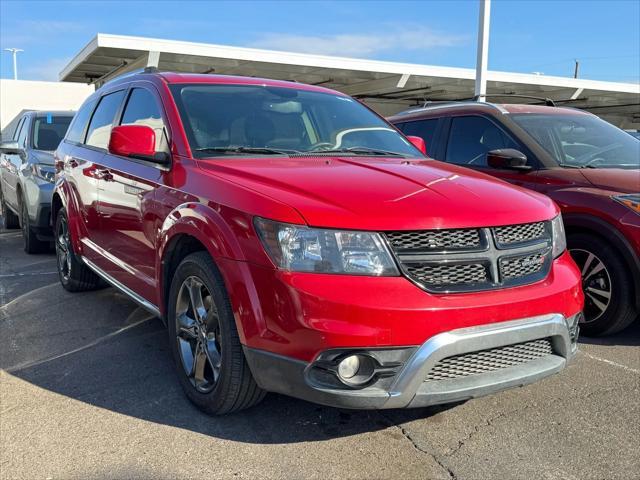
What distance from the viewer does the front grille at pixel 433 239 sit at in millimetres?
2600

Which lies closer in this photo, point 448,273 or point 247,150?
point 448,273

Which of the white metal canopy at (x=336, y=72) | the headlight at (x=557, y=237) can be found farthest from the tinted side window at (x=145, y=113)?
the white metal canopy at (x=336, y=72)

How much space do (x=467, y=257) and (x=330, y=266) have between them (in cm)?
63

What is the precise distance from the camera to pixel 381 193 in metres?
2.82

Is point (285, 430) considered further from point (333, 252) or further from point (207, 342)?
point (333, 252)

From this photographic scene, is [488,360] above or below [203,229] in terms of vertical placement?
below

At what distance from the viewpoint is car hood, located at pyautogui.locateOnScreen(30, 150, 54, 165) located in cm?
733

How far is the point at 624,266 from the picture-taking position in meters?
4.34

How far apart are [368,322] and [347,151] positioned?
161cm

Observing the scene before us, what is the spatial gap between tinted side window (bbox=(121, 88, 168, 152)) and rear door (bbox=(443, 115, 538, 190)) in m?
2.94

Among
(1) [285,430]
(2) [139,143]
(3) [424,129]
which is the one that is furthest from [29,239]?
(1) [285,430]

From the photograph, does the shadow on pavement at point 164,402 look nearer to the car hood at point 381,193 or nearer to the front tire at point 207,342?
the front tire at point 207,342

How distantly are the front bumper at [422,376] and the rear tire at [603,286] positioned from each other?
188 centimetres

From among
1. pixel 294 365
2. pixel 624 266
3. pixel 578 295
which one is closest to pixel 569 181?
pixel 624 266
